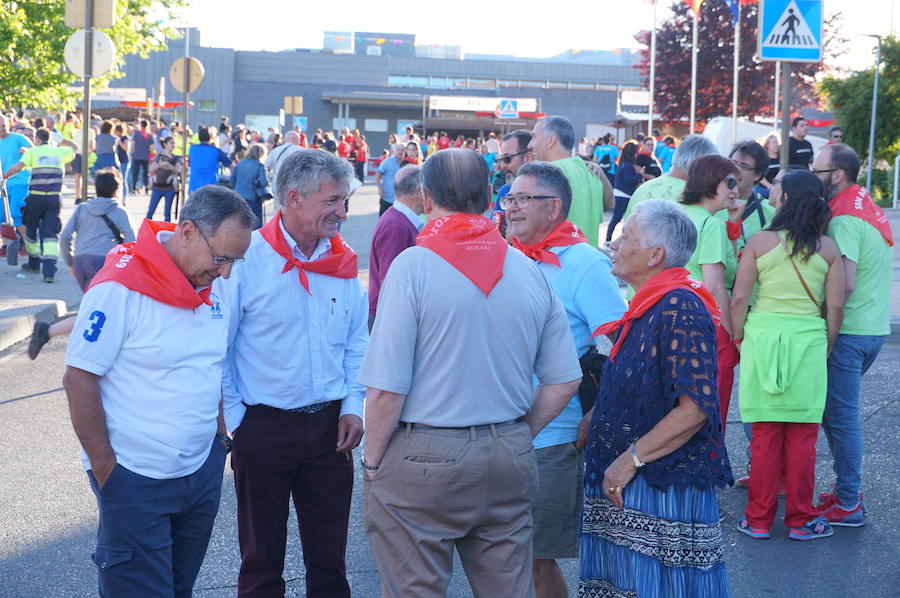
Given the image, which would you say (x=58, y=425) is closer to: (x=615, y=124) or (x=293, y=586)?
(x=293, y=586)

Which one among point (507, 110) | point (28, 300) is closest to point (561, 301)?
point (28, 300)

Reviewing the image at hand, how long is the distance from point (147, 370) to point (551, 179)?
1732 mm

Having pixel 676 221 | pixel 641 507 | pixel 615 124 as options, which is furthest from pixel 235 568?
pixel 615 124

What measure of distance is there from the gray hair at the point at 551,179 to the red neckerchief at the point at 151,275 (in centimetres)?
145

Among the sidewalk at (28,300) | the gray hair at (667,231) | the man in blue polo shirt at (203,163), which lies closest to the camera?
the gray hair at (667,231)

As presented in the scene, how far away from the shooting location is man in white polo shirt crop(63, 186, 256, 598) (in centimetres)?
330

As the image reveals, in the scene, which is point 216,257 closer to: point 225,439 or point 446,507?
point 225,439

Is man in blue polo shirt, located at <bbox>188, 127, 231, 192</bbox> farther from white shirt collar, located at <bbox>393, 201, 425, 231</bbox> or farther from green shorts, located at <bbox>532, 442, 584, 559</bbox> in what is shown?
green shorts, located at <bbox>532, 442, 584, 559</bbox>

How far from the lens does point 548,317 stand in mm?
3508

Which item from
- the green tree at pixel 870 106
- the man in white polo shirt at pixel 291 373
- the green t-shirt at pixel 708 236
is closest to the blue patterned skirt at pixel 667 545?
the man in white polo shirt at pixel 291 373

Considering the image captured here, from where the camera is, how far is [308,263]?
13.1 feet

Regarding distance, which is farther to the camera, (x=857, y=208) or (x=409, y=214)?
(x=409, y=214)

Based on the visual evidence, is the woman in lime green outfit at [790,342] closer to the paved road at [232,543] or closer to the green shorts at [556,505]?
the paved road at [232,543]

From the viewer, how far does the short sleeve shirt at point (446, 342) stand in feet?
10.5
